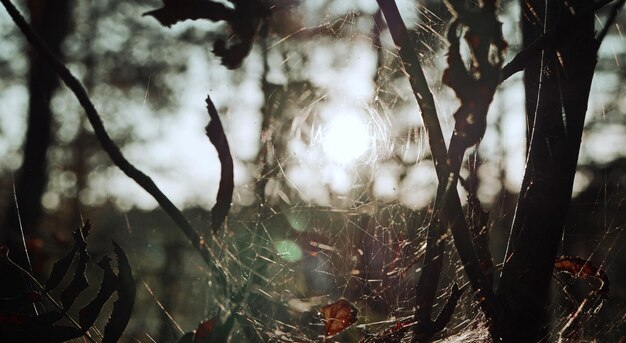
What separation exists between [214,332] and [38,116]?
8199 millimetres

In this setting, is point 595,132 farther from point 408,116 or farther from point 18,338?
point 18,338

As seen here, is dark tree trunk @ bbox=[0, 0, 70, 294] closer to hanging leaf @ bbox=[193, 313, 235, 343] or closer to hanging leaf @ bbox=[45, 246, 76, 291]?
hanging leaf @ bbox=[45, 246, 76, 291]

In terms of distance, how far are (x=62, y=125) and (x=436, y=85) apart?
26.9 feet

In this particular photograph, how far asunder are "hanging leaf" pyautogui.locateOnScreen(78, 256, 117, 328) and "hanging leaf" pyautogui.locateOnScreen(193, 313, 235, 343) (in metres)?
0.22

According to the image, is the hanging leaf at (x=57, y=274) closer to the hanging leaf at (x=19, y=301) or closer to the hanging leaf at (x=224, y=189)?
the hanging leaf at (x=19, y=301)

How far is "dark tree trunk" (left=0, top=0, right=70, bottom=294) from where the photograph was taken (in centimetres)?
684

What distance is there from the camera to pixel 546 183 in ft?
2.40

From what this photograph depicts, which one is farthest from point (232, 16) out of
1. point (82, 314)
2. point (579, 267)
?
point (579, 267)

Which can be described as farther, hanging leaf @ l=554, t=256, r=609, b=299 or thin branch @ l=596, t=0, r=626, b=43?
hanging leaf @ l=554, t=256, r=609, b=299

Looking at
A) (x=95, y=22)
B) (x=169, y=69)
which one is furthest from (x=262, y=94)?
(x=95, y=22)

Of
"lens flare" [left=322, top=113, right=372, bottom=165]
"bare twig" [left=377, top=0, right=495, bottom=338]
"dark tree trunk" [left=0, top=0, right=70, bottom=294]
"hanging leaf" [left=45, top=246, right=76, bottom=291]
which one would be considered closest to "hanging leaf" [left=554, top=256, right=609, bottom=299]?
"bare twig" [left=377, top=0, right=495, bottom=338]

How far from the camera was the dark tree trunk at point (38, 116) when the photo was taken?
684cm

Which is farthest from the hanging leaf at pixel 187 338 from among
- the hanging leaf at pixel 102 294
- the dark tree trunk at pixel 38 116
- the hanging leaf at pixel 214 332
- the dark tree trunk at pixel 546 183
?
the dark tree trunk at pixel 38 116

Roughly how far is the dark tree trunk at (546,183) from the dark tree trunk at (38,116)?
22.2 feet
